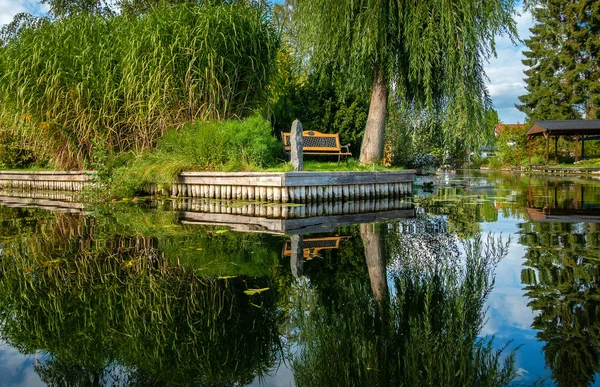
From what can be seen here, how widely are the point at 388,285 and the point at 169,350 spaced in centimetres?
155

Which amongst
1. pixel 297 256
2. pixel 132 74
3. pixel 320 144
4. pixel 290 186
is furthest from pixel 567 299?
pixel 320 144

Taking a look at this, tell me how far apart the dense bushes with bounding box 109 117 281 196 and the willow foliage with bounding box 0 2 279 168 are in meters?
0.77

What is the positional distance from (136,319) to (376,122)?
10.3 m

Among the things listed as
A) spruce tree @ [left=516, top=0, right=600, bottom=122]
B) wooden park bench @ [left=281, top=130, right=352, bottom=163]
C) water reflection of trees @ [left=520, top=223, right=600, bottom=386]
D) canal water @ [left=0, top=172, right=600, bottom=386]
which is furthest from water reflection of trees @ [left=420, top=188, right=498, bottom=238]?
spruce tree @ [left=516, top=0, right=600, bottom=122]

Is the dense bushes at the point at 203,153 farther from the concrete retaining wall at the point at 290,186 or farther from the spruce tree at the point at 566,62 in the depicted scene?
the spruce tree at the point at 566,62

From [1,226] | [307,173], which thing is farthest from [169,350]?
[307,173]

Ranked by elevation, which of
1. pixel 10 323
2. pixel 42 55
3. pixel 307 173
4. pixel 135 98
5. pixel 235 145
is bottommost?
pixel 10 323

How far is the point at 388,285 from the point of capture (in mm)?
3121

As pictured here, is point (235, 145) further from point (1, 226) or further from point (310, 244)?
point (310, 244)

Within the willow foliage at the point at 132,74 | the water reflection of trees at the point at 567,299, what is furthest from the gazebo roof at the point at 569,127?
the water reflection of trees at the point at 567,299

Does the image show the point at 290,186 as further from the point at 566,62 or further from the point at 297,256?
the point at 566,62

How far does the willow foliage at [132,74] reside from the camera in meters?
10.0

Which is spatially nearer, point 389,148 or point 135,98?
point 135,98

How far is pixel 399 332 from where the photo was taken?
2.25m
